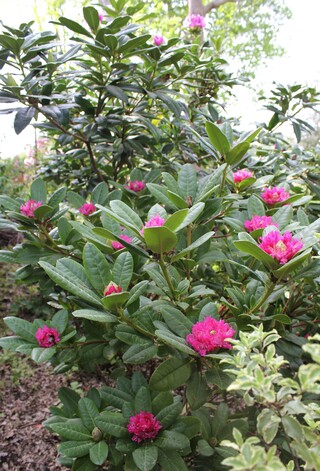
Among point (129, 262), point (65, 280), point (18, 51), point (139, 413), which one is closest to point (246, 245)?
point (129, 262)

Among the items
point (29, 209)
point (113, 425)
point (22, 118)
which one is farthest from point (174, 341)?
point (22, 118)

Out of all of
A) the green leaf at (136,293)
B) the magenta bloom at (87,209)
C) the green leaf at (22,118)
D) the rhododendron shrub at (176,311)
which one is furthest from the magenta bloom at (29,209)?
the green leaf at (136,293)

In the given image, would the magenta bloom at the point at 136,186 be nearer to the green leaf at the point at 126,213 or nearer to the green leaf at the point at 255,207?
the green leaf at the point at 255,207

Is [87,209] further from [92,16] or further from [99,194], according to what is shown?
[92,16]

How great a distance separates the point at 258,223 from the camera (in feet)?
3.49

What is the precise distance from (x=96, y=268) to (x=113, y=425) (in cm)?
38

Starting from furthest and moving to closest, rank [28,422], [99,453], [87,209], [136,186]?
[28,422] → [136,186] → [87,209] → [99,453]

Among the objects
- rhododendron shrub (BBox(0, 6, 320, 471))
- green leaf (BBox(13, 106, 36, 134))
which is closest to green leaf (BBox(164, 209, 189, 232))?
rhododendron shrub (BBox(0, 6, 320, 471))

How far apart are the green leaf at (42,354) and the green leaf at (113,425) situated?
0.19 m

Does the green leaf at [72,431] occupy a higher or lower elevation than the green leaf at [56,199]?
lower

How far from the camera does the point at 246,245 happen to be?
781 mm

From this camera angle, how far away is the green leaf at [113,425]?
0.95 meters

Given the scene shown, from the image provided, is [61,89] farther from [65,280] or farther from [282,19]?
[282,19]

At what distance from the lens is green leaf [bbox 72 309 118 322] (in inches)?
30.3
